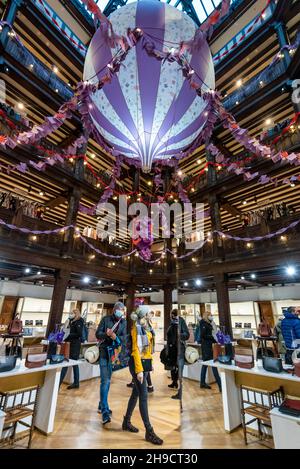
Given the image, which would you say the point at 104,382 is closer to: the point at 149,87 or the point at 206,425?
the point at 206,425

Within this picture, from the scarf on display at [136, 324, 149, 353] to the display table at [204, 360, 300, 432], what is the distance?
120 cm

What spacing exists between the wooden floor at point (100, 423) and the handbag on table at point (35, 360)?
76 centimetres

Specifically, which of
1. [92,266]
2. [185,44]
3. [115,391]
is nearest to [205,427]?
[115,391]

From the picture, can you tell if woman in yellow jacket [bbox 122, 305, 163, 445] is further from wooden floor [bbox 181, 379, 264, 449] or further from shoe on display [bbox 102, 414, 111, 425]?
wooden floor [bbox 181, 379, 264, 449]

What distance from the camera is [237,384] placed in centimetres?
305

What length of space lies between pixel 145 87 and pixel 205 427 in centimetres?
391

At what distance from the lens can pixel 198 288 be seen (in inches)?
455

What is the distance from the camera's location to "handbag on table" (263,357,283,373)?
2.44 m

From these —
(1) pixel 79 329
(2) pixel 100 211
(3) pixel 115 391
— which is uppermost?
(2) pixel 100 211

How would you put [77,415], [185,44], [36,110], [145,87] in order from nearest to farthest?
[185,44]
[145,87]
[77,415]
[36,110]

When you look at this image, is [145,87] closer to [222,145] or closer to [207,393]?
[207,393]

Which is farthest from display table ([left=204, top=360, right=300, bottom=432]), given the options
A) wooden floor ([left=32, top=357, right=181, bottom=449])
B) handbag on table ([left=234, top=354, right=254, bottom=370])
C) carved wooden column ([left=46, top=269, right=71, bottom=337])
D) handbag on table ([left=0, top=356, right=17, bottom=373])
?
carved wooden column ([left=46, top=269, right=71, bottom=337])

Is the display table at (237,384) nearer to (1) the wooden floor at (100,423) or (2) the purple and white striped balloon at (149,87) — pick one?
(1) the wooden floor at (100,423)

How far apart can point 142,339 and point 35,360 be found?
4.50 ft
